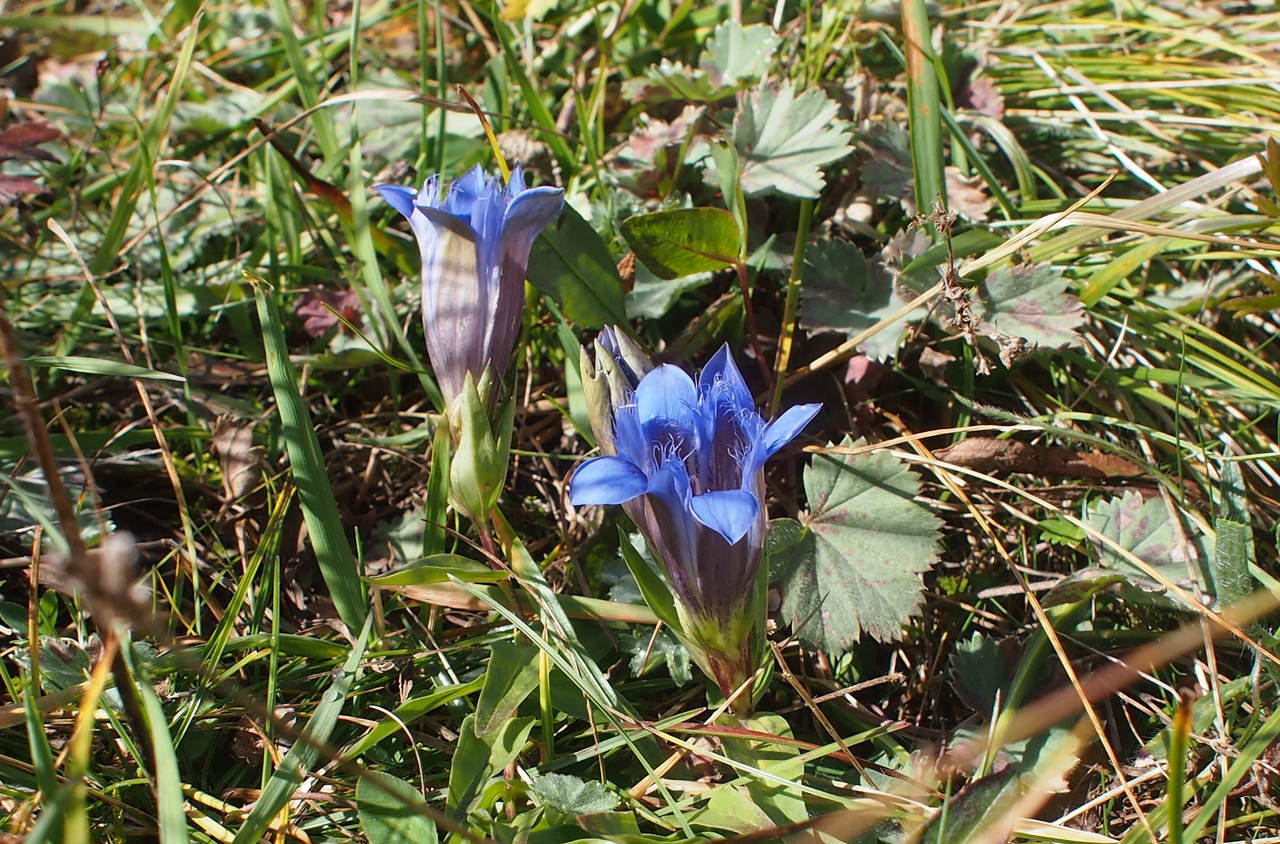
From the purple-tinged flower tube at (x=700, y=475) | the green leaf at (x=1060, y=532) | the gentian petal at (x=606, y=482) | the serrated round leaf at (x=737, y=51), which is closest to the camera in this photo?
the gentian petal at (x=606, y=482)

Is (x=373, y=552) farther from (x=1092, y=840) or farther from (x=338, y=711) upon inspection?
(x=1092, y=840)

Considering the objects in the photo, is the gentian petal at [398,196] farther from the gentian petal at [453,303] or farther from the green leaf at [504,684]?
the green leaf at [504,684]

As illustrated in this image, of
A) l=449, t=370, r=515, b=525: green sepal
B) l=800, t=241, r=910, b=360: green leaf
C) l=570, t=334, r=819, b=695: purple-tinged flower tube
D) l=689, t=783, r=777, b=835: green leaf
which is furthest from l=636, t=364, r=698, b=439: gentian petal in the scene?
l=800, t=241, r=910, b=360: green leaf

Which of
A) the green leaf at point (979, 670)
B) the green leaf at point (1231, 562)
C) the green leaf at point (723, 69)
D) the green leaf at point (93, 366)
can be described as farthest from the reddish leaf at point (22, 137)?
the green leaf at point (1231, 562)

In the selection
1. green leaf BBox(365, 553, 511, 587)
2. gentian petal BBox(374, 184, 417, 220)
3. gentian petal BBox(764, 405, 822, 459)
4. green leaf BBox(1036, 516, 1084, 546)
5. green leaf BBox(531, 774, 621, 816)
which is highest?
gentian petal BBox(374, 184, 417, 220)

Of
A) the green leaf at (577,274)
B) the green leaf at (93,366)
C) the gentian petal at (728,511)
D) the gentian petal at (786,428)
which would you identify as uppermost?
the green leaf at (577,274)

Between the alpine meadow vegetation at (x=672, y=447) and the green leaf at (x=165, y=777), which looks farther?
the alpine meadow vegetation at (x=672, y=447)

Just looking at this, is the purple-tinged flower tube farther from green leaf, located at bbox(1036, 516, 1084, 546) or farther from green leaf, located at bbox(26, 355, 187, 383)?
green leaf, located at bbox(26, 355, 187, 383)
